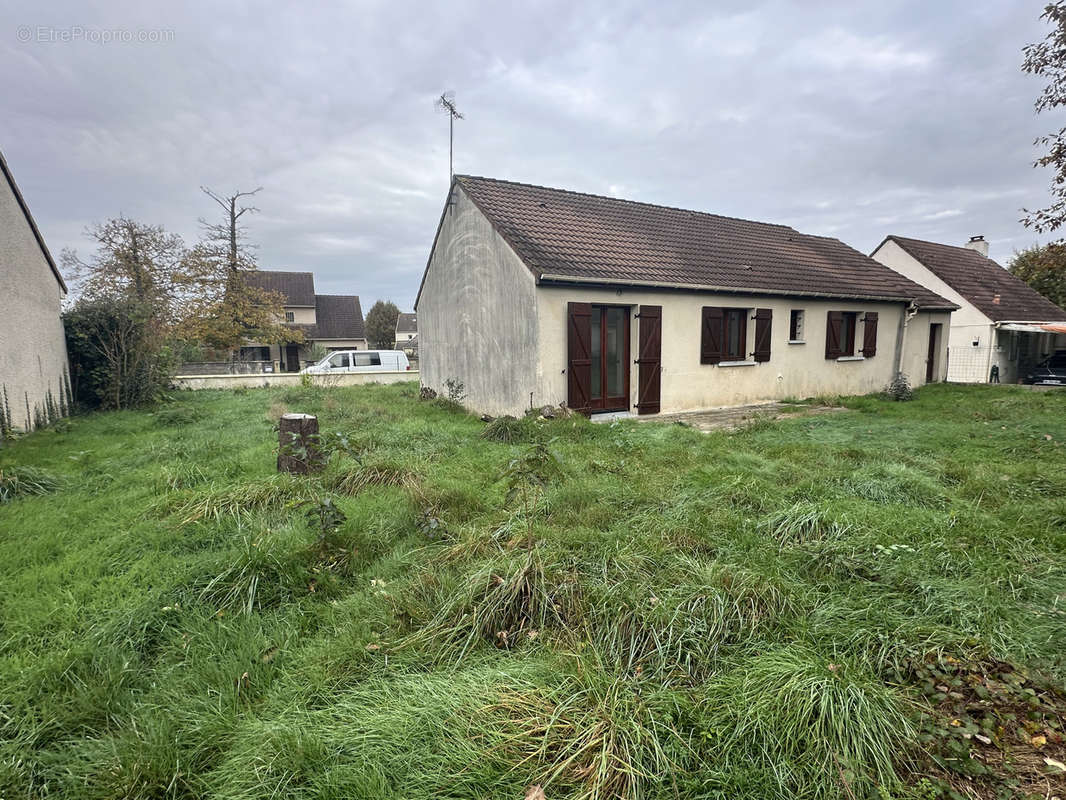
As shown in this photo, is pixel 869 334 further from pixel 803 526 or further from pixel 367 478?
pixel 367 478

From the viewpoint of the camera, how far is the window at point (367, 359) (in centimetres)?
1895

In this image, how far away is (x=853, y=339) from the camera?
1380cm

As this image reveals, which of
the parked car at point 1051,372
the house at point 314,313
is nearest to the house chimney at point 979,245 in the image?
the parked car at point 1051,372

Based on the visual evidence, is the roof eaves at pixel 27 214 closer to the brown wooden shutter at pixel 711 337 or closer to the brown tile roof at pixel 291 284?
the brown wooden shutter at pixel 711 337

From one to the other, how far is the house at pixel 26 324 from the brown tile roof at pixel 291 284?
90.7 feet

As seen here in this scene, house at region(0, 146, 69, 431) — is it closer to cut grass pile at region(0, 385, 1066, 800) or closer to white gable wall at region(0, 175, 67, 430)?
white gable wall at region(0, 175, 67, 430)

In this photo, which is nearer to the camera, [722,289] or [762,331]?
[722,289]

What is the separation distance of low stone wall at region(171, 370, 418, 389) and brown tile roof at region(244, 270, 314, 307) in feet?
69.1

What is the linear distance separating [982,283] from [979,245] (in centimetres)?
535

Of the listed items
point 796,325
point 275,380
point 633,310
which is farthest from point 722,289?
point 275,380

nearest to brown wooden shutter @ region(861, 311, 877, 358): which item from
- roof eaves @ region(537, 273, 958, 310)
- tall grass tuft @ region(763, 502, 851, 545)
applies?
roof eaves @ region(537, 273, 958, 310)

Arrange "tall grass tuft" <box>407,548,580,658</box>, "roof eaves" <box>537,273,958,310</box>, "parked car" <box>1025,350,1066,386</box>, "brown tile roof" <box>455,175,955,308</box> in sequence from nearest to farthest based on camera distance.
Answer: "tall grass tuft" <box>407,548,580,658</box>
"roof eaves" <box>537,273,958,310</box>
"brown tile roof" <box>455,175,955,308</box>
"parked car" <box>1025,350,1066,386</box>

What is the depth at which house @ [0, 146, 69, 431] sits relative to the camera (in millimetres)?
8180

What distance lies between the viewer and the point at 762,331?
1177 cm
